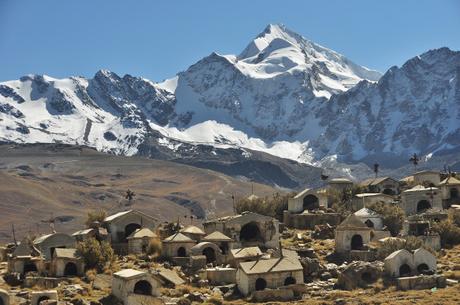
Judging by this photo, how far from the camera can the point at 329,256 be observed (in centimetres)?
6475

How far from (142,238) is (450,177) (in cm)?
3617

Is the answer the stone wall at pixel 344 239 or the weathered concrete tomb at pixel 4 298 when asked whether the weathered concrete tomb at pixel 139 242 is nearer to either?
the stone wall at pixel 344 239

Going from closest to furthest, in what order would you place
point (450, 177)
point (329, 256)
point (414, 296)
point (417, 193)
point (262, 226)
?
1. point (414, 296)
2. point (329, 256)
3. point (262, 226)
4. point (417, 193)
5. point (450, 177)

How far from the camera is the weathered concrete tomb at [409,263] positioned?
189ft

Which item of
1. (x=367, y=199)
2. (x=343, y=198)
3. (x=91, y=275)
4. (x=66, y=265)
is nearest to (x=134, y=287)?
(x=91, y=275)

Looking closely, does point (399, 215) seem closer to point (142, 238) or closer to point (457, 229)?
point (457, 229)

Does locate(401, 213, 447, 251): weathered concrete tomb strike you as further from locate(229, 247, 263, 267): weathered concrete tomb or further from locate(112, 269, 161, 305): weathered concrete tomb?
locate(112, 269, 161, 305): weathered concrete tomb

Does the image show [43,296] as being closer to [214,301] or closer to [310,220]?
[214,301]

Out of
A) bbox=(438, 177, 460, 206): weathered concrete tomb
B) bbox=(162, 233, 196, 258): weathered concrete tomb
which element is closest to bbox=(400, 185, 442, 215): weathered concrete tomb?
bbox=(438, 177, 460, 206): weathered concrete tomb

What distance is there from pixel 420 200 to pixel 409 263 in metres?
23.5

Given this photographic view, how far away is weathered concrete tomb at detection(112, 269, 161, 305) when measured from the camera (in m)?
52.6

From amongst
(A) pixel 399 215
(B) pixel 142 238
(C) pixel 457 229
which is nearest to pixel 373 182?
(A) pixel 399 215

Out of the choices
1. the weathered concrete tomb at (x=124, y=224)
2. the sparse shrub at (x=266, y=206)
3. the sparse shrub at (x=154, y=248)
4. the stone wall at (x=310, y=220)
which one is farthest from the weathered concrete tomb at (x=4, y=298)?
the sparse shrub at (x=266, y=206)

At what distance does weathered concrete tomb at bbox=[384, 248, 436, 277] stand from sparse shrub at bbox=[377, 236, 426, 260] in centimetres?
301
